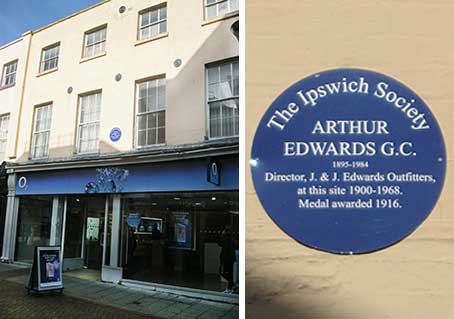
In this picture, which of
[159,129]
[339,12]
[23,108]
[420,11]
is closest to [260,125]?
[339,12]

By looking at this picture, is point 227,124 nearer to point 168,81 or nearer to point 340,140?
point 168,81

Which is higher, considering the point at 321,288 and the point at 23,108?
the point at 23,108

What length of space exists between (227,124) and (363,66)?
6.85 meters

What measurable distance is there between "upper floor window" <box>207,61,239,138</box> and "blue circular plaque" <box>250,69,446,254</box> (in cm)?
668

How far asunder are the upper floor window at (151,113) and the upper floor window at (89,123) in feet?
5.94

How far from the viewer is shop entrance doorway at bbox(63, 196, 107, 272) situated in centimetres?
1152

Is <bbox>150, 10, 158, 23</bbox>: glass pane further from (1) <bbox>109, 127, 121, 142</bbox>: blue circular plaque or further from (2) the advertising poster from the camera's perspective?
(2) the advertising poster

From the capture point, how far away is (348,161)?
212cm

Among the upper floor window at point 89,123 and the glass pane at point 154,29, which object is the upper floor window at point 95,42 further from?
the glass pane at point 154,29

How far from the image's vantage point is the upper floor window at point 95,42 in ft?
38.4

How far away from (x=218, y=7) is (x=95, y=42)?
4.87 meters

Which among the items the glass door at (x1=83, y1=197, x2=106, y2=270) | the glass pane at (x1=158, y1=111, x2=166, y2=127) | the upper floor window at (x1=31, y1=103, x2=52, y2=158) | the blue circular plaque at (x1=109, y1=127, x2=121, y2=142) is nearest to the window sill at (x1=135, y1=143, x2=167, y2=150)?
the glass pane at (x1=158, y1=111, x2=166, y2=127)

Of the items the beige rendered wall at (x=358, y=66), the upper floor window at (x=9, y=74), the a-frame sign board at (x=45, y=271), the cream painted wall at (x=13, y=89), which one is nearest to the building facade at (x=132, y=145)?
the cream painted wall at (x=13, y=89)

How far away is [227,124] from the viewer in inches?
353
